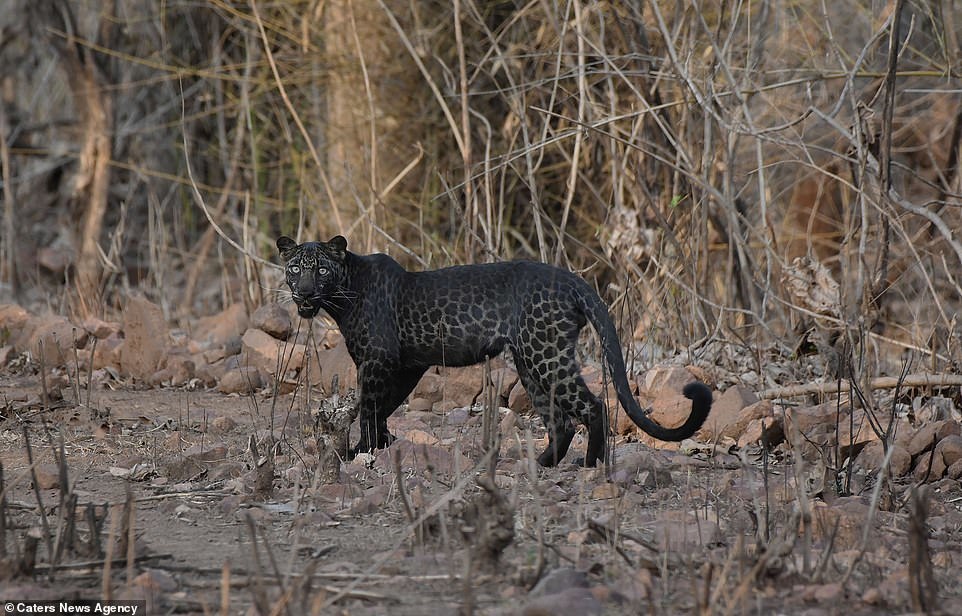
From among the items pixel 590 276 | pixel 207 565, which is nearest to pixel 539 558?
pixel 207 565

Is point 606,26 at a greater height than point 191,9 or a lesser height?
lesser

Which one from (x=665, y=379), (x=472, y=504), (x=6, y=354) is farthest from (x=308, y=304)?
(x=6, y=354)

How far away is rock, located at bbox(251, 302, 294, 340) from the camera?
7.11 metres

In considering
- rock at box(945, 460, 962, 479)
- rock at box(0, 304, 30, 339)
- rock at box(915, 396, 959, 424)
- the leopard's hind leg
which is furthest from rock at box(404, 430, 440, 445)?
rock at box(0, 304, 30, 339)

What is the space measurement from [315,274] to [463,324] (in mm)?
632

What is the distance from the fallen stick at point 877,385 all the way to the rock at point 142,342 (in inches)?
134

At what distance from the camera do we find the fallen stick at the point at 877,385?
5551 millimetres

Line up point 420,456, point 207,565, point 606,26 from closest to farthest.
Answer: point 207,565 → point 420,456 → point 606,26

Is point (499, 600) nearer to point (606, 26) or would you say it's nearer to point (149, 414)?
point (149, 414)

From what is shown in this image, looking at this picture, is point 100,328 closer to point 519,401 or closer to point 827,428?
point 519,401

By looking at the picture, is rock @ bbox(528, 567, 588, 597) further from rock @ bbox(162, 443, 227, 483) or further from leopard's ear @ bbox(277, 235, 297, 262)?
leopard's ear @ bbox(277, 235, 297, 262)

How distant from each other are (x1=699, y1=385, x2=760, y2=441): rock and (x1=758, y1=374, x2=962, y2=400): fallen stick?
23 centimetres

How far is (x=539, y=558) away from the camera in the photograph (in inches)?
124

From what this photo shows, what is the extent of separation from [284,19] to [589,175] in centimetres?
332
